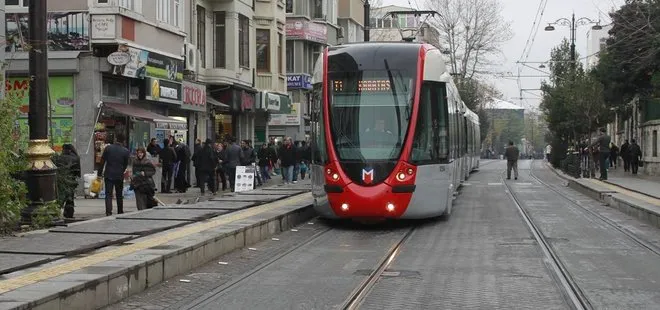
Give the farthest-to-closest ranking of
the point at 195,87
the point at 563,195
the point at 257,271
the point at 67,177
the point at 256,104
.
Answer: the point at 256,104
the point at 195,87
the point at 563,195
the point at 67,177
the point at 257,271

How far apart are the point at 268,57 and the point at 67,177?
23.6 m

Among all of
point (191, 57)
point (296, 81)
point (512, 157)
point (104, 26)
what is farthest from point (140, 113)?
point (296, 81)

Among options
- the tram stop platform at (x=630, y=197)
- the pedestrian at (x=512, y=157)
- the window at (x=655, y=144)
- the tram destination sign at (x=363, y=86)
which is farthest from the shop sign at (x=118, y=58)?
the window at (x=655, y=144)

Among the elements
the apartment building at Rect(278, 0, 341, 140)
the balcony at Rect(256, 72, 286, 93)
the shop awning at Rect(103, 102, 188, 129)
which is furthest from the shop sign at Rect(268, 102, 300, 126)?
the shop awning at Rect(103, 102, 188, 129)

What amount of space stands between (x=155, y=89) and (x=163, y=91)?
56 cm

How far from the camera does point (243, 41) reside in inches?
1303

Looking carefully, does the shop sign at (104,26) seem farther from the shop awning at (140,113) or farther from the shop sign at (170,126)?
the shop sign at (170,126)

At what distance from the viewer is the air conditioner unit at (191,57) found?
26984 millimetres

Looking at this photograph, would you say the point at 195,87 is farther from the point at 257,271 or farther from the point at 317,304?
the point at 317,304

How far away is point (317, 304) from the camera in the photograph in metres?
7.73

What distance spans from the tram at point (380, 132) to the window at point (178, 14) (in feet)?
40.8

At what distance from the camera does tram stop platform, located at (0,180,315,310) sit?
6.97 metres

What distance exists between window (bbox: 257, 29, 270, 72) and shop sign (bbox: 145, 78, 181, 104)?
11704mm

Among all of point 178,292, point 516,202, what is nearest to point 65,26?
point 516,202
